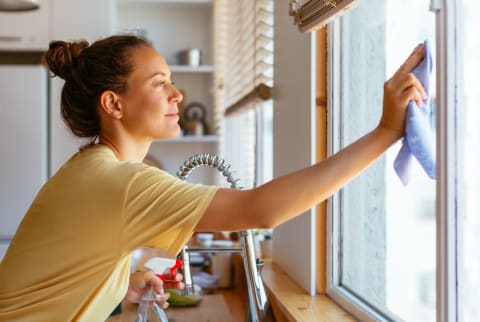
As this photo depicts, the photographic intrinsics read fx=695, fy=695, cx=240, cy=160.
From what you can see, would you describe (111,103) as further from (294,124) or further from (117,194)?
(294,124)

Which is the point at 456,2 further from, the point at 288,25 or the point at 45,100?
the point at 45,100

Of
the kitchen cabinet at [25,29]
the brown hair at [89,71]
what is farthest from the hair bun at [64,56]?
the kitchen cabinet at [25,29]

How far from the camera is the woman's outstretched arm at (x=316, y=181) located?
38.1 inches

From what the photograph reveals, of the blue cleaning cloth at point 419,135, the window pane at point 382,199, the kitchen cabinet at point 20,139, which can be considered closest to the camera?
the blue cleaning cloth at point 419,135

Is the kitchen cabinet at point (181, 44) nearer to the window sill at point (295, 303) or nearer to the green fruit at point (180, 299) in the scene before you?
the green fruit at point (180, 299)

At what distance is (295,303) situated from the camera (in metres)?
1.69

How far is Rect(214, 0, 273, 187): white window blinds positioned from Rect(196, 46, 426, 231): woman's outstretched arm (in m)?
1.35

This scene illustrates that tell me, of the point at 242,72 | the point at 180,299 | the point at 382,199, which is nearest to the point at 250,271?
the point at 382,199

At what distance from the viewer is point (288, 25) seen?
2021 millimetres

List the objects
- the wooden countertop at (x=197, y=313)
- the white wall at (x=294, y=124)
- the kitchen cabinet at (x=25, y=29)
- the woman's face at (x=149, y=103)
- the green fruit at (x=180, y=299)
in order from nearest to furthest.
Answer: the woman's face at (x=149, y=103)
the white wall at (x=294, y=124)
the wooden countertop at (x=197, y=313)
the green fruit at (x=180, y=299)
the kitchen cabinet at (x=25, y=29)

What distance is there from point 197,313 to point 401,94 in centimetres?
145

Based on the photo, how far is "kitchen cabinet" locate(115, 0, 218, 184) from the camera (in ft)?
15.9

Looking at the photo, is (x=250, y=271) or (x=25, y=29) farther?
(x=25, y=29)

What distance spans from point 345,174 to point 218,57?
3.53 metres
